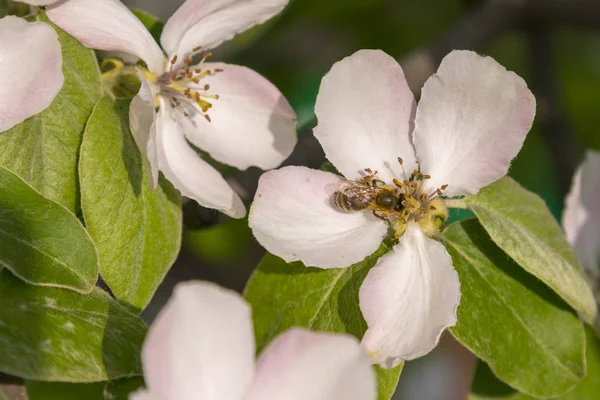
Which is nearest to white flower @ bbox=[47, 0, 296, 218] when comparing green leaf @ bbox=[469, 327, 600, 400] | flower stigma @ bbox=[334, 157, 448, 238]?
flower stigma @ bbox=[334, 157, 448, 238]

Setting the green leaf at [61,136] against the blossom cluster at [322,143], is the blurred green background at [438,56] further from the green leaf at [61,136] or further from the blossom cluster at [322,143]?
the green leaf at [61,136]

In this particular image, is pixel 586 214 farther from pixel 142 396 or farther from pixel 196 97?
pixel 142 396

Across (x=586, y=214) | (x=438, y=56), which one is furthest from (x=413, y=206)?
(x=438, y=56)

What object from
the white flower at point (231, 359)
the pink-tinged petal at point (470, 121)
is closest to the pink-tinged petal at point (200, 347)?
the white flower at point (231, 359)

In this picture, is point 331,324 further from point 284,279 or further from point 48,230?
point 48,230

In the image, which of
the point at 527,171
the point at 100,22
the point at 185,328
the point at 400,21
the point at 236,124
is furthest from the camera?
the point at 400,21

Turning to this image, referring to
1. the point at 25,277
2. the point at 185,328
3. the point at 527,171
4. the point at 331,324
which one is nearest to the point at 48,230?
the point at 25,277
